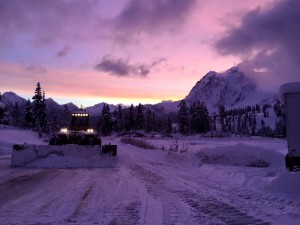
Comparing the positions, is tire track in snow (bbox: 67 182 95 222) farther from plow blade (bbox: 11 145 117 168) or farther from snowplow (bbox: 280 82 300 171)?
plow blade (bbox: 11 145 117 168)

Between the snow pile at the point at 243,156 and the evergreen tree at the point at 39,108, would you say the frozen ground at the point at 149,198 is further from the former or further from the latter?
the evergreen tree at the point at 39,108

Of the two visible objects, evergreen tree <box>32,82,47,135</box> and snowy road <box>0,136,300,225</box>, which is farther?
evergreen tree <box>32,82,47,135</box>

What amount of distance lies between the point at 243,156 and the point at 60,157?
820 cm

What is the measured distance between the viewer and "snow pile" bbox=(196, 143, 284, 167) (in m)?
17.8

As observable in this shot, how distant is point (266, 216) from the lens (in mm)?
7602

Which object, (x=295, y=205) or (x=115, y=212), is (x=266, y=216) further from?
(x=115, y=212)

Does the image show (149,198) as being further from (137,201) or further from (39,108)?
(39,108)

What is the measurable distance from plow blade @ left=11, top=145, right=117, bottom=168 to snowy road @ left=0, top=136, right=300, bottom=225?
3829mm

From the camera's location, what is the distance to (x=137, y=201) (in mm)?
9070

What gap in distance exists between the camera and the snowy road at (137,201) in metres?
7.27

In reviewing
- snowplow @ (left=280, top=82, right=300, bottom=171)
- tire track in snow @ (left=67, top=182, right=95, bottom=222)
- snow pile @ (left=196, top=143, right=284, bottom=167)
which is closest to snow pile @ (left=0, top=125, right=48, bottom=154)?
snow pile @ (left=196, top=143, right=284, bottom=167)

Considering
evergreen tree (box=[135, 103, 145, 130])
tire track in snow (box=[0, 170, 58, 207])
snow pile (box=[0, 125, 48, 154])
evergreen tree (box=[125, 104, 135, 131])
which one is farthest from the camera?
evergreen tree (box=[125, 104, 135, 131])

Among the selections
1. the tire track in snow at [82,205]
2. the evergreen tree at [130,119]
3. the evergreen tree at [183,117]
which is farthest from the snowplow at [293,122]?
the evergreen tree at [130,119]

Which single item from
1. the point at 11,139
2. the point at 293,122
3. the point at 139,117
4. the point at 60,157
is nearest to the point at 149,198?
the point at 293,122
